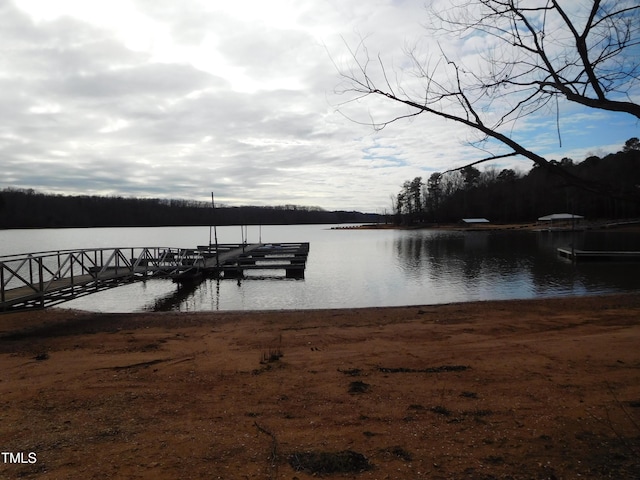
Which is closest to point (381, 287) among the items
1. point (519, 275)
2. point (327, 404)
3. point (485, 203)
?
point (519, 275)

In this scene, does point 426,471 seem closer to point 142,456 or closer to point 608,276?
point 142,456

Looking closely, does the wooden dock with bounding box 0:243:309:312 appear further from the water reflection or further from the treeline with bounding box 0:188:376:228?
the treeline with bounding box 0:188:376:228

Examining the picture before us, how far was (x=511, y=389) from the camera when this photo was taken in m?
5.33

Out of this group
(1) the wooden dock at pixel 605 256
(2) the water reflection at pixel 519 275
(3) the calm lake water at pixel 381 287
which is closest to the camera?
(3) the calm lake water at pixel 381 287

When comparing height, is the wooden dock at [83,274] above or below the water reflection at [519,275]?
above

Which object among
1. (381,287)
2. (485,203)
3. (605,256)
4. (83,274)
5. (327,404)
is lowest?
(381,287)

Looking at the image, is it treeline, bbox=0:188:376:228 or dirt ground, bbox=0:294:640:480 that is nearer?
dirt ground, bbox=0:294:640:480

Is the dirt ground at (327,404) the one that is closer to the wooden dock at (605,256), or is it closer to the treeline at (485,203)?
the wooden dock at (605,256)

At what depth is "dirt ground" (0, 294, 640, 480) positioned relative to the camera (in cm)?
350

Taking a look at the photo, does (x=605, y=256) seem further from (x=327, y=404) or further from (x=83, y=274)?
(x=83, y=274)

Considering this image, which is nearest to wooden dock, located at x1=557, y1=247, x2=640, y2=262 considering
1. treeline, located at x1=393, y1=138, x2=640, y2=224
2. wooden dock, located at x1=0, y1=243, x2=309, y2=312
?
wooden dock, located at x1=0, y1=243, x2=309, y2=312

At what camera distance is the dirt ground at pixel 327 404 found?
3500 millimetres

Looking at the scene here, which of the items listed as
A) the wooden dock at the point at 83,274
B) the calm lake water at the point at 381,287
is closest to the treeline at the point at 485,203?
the calm lake water at the point at 381,287

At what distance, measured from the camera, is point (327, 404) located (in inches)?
196
